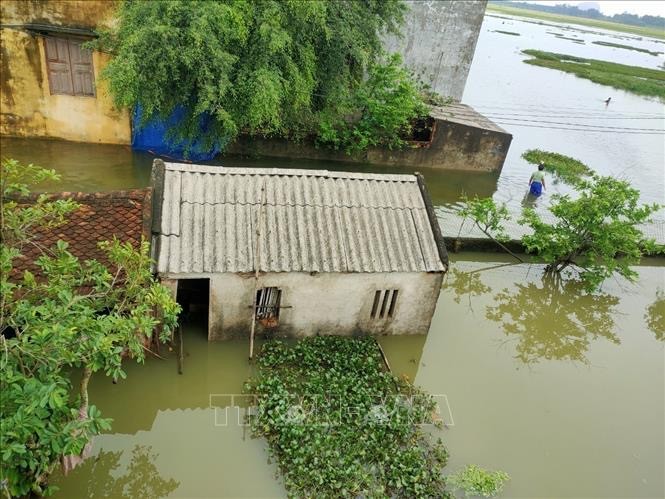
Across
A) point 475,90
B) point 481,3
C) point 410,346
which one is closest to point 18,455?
point 410,346

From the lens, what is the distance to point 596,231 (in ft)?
34.6

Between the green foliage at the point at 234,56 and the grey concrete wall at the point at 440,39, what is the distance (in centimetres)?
488

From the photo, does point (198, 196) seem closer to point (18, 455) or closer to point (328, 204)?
point (328, 204)

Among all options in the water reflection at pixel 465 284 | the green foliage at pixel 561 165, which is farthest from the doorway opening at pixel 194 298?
the green foliage at pixel 561 165

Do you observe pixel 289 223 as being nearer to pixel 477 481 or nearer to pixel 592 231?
pixel 477 481

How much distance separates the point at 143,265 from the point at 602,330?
9.37 m

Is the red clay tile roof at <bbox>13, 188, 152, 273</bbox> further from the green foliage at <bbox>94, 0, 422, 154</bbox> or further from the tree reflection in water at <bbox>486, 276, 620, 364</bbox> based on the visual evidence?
the tree reflection in water at <bbox>486, 276, 620, 364</bbox>

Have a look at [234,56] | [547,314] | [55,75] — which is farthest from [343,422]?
[55,75]

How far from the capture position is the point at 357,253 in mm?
7715

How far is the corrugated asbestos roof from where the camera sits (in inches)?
284

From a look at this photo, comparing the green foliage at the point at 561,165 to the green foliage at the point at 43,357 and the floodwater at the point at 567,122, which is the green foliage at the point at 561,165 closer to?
the floodwater at the point at 567,122

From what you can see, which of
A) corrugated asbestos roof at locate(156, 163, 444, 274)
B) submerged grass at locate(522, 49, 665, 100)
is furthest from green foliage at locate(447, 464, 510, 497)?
submerged grass at locate(522, 49, 665, 100)

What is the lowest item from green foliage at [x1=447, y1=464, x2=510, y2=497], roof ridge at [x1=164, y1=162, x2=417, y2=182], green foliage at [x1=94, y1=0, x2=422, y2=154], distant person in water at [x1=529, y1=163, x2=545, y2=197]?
green foliage at [x1=447, y1=464, x2=510, y2=497]

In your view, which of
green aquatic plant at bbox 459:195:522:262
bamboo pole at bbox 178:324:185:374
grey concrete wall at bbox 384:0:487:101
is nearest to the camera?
bamboo pole at bbox 178:324:185:374
